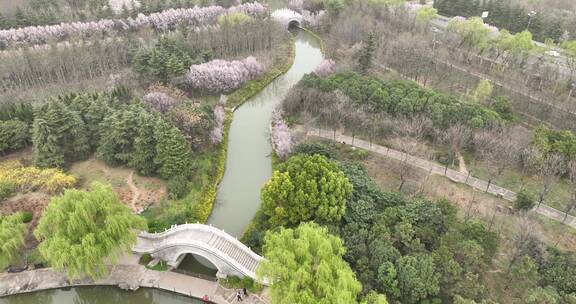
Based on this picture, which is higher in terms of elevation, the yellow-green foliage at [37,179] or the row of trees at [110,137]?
the row of trees at [110,137]

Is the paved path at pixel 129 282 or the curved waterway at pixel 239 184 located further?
the curved waterway at pixel 239 184

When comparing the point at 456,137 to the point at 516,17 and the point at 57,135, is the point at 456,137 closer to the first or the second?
the point at 57,135

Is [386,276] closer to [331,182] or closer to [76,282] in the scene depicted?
[331,182]

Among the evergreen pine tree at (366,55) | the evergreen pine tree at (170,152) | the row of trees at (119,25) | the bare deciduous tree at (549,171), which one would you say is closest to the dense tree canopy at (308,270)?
the evergreen pine tree at (170,152)

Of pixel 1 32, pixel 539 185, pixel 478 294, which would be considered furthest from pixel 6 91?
pixel 539 185

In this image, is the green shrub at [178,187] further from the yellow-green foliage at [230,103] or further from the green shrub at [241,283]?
the green shrub at [241,283]
